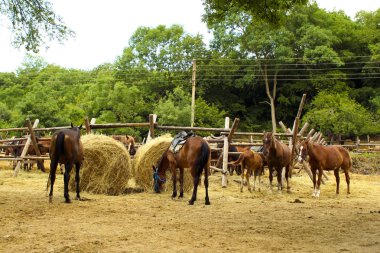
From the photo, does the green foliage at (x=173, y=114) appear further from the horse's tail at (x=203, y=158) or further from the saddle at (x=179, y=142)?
the horse's tail at (x=203, y=158)

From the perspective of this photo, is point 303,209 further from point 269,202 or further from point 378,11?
point 378,11

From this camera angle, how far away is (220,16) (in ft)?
35.8

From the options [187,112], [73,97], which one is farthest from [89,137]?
[73,97]

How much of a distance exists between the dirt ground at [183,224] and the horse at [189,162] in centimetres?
45

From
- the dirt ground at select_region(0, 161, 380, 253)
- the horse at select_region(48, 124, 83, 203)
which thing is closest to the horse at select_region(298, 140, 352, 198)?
the dirt ground at select_region(0, 161, 380, 253)

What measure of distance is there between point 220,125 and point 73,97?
74.9 feet

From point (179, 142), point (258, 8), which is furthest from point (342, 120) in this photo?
point (258, 8)

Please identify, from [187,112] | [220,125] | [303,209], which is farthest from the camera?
[220,125]

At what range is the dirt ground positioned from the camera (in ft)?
21.4

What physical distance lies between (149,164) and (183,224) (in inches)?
208

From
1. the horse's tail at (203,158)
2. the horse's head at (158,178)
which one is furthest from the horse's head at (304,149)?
the horse's tail at (203,158)

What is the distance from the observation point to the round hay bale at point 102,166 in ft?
41.1

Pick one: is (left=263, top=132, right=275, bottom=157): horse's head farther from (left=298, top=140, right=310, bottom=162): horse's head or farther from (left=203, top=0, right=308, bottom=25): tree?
→ (left=203, top=0, right=308, bottom=25): tree

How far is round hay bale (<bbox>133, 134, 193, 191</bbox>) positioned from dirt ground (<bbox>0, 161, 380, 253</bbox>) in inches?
30.0
